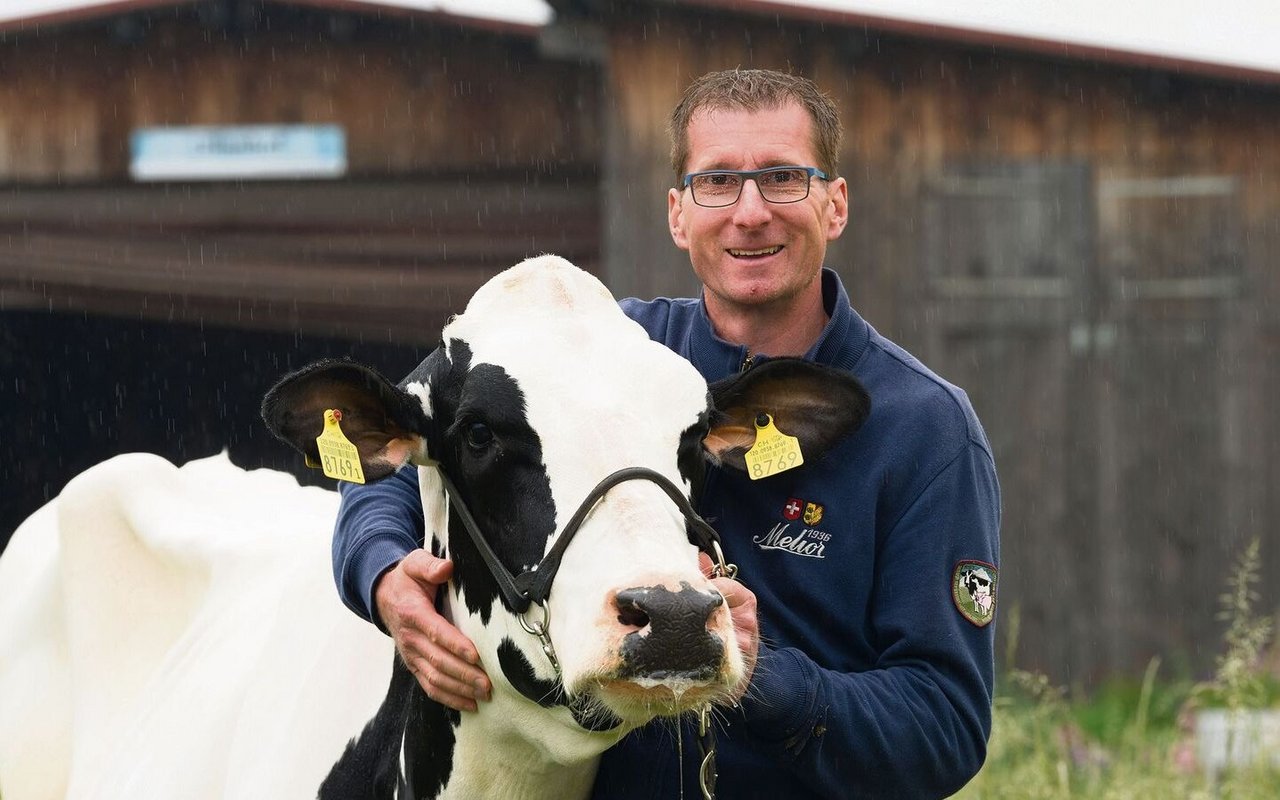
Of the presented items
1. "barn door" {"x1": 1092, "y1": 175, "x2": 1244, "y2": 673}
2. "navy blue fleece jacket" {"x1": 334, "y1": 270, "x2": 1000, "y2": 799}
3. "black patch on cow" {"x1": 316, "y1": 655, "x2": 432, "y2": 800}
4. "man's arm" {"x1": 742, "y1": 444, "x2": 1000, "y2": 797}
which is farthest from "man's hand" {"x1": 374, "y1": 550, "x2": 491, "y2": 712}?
"barn door" {"x1": 1092, "y1": 175, "x2": 1244, "y2": 673}

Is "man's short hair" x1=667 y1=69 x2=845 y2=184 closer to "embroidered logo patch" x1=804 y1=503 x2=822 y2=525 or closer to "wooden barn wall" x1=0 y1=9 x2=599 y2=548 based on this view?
"embroidered logo patch" x1=804 y1=503 x2=822 y2=525

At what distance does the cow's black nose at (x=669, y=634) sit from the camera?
7.70 ft

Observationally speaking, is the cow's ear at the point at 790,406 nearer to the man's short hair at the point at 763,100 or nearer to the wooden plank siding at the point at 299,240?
the man's short hair at the point at 763,100

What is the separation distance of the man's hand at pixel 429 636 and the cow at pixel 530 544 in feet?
0.11

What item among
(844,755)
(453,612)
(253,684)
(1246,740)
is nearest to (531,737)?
(453,612)

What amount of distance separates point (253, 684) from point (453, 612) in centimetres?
119

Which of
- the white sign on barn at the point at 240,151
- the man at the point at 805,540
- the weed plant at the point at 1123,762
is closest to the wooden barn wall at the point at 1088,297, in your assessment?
the white sign on barn at the point at 240,151

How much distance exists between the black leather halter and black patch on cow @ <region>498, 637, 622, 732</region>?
0.10m

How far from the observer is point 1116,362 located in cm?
923

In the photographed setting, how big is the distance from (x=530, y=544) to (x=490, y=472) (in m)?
0.17

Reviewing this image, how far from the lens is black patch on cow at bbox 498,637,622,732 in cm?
266

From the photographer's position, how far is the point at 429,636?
2879mm

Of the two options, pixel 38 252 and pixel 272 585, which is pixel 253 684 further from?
pixel 38 252

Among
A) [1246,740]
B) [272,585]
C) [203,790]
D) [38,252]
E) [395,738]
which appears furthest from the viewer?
[38,252]
